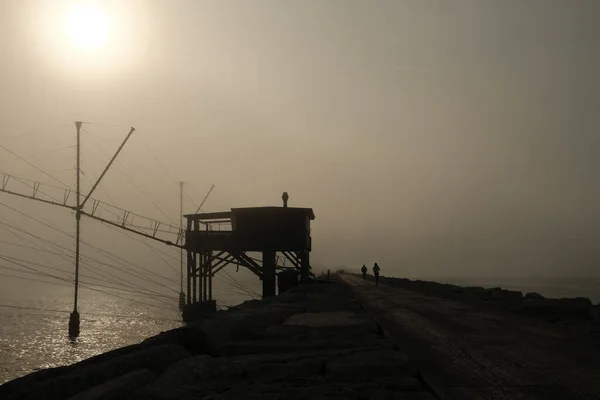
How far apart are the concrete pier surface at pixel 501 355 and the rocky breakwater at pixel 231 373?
0.64 metres

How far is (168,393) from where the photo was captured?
13.5 feet

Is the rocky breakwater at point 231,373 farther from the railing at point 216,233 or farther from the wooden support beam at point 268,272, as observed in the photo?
the railing at point 216,233

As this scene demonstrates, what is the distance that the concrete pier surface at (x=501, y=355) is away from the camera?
502cm

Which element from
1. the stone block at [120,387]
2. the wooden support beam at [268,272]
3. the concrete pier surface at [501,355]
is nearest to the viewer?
the stone block at [120,387]

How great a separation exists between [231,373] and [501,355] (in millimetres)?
4100

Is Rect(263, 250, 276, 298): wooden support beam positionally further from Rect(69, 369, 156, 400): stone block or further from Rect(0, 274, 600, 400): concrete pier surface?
Rect(69, 369, 156, 400): stone block

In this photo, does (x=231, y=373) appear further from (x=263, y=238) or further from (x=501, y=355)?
(x=263, y=238)

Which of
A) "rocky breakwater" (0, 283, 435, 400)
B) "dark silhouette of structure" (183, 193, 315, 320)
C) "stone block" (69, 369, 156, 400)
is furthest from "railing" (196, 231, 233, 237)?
"stone block" (69, 369, 156, 400)

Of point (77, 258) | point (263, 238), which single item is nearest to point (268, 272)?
point (263, 238)

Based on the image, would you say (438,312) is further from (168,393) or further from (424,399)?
(168,393)

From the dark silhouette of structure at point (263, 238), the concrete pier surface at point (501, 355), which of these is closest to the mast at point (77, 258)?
the dark silhouette of structure at point (263, 238)

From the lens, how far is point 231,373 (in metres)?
5.01

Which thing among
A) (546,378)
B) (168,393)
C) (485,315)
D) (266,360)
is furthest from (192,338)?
(485,315)

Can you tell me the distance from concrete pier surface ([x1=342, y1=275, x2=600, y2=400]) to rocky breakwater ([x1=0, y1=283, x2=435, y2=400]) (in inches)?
25.2
